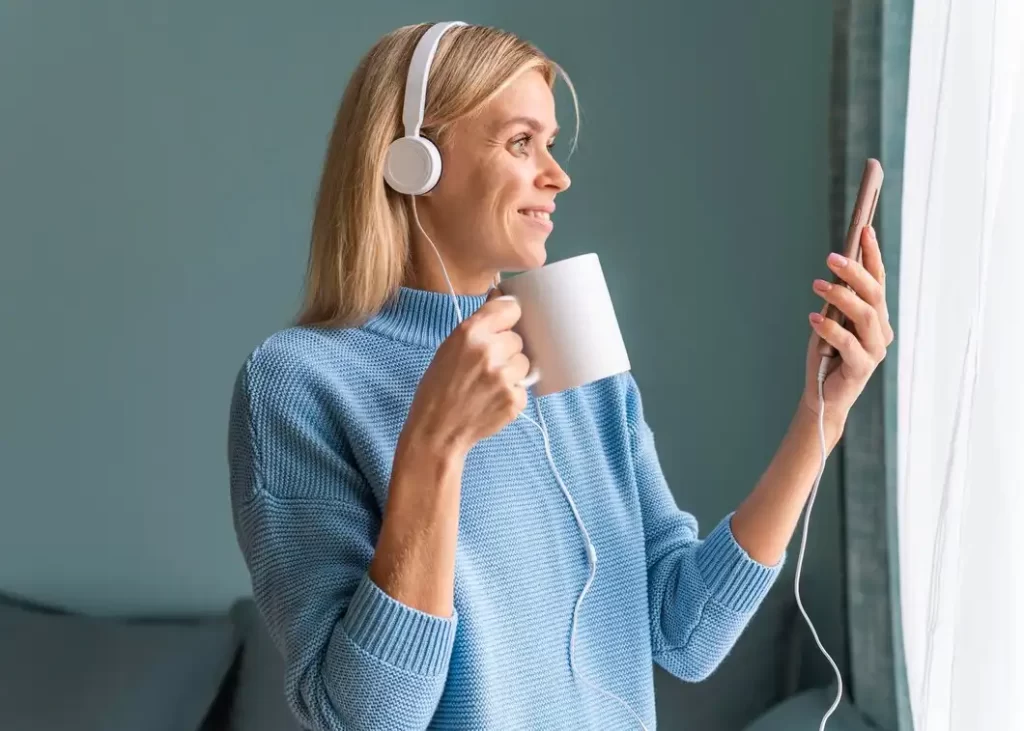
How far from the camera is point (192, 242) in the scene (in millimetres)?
2135

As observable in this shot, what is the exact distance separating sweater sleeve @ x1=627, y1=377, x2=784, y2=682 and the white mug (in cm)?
26

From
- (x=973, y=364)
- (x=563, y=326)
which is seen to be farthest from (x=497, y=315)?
(x=973, y=364)

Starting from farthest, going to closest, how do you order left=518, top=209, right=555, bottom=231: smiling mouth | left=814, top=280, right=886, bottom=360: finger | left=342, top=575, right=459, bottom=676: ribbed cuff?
Result: left=518, top=209, right=555, bottom=231: smiling mouth < left=814, top=280, right=886, bottom=360: finger < left=342, top=575, right=459, bottom=676: ribbed cuff

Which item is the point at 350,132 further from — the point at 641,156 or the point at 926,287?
the point at 641,156

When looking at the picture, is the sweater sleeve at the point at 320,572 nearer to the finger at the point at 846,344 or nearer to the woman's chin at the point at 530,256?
the woman's chin at the point at 530,256

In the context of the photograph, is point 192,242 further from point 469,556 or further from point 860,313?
point 860,313

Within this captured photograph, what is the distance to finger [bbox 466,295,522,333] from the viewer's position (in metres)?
0.88

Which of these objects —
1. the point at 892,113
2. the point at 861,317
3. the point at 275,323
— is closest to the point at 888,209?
the point at 892,113

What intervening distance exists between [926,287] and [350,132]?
27.1 inches

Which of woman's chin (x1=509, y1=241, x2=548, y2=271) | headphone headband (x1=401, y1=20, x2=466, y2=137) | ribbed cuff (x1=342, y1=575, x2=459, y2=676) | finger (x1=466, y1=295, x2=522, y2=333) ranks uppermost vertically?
headphone headband (x1=401, y1=20, x2=466, y2=137)

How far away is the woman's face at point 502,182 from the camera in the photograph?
41.1 inches

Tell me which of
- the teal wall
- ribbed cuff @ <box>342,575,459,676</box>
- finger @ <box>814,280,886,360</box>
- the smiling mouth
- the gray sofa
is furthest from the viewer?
the teal wall

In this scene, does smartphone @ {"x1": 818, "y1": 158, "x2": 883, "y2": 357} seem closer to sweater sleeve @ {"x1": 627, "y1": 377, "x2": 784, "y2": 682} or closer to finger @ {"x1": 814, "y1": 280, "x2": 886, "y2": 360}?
finger @ {"x1": 814, "y1": 280, "x2": 886, "y2": 360}

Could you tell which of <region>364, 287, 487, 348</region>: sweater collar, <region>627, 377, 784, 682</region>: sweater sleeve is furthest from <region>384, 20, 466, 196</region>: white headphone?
<region>627, 377, 784, 682</region>: sweater sleeve
